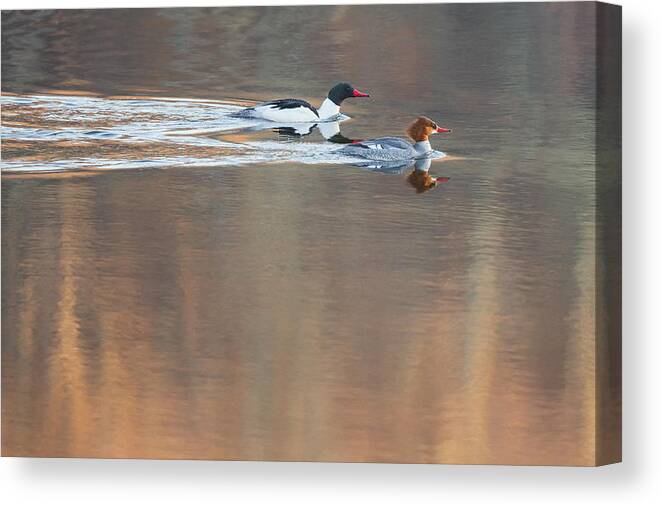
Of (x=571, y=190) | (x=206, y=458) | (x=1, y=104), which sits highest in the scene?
(x=1, y=104)

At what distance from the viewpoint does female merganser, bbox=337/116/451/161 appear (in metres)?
6.47

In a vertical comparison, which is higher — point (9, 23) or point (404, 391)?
point (9, 23)

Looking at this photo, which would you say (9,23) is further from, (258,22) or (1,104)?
(258,22)

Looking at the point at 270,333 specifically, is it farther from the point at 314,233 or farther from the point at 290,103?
the point at 290,103

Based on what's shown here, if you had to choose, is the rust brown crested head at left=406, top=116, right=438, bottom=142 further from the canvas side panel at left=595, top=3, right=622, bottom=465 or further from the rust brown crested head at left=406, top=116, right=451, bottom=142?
the canvas side panel at left=595, top=3, right=622, bottom=465

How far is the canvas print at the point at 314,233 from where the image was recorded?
6.39 m

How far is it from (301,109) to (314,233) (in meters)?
0.54

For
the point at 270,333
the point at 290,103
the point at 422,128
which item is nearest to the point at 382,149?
the point at 422,128

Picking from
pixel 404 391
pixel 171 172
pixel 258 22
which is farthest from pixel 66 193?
pixel 404 391

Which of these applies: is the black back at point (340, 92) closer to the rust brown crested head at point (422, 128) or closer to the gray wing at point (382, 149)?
the gray wing at point (382, 149)

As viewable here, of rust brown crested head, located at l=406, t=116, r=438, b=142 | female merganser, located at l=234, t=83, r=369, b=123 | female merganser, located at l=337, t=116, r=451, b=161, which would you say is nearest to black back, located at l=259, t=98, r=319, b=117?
female merganser, located at l=234, t=83, r=369, b=123

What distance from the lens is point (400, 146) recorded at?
21.3ft

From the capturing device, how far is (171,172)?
6605mm

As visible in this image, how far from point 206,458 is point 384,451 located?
2.56 ft
